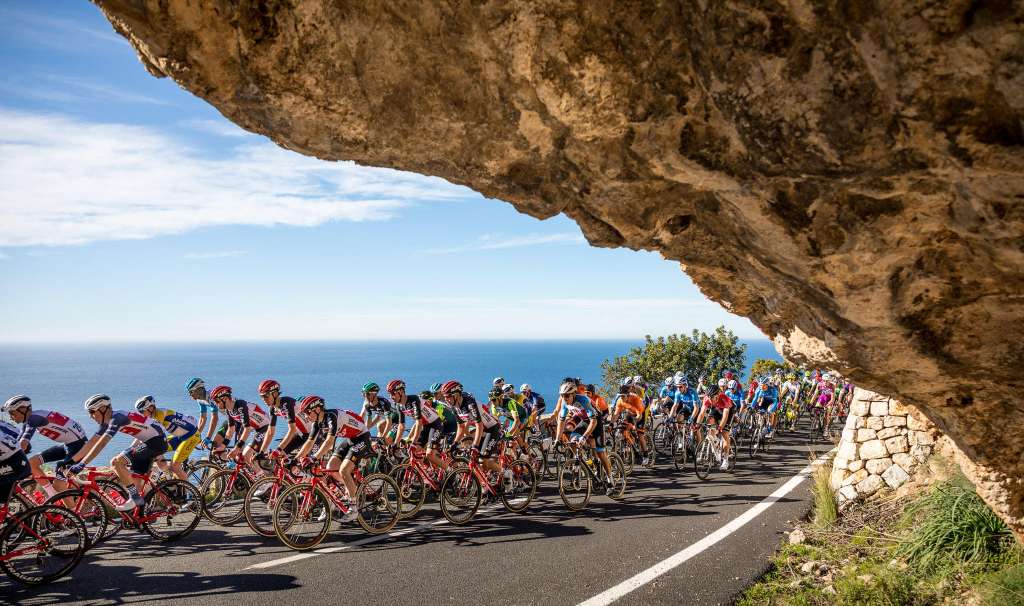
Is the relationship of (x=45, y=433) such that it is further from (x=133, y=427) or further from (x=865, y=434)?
(x=865, y=434)

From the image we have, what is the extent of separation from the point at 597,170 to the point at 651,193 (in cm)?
44

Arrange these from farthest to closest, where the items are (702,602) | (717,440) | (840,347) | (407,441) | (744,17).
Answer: (717,440), (407,441), (702,602), (840,347), (744,17)

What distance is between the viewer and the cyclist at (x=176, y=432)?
9031 mm

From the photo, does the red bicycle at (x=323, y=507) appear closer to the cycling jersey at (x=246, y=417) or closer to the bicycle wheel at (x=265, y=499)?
the bicycle wheel at (x=265, y=499)

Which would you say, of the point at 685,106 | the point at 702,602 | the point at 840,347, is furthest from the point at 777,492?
the point at 685,106

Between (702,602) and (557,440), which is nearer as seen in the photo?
(702,602)

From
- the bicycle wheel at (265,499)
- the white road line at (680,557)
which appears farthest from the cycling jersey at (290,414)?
the white road line at (680,557)

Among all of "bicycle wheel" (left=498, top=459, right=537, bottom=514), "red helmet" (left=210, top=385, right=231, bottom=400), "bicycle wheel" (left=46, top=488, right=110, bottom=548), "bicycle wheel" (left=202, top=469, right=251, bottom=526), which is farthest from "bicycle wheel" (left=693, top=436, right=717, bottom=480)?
"bicycle wheel" (left=46, top=488, right=110, bottom=548)

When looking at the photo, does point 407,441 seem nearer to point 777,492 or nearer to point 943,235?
point 777,492

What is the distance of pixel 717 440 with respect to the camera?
13055 millimetres

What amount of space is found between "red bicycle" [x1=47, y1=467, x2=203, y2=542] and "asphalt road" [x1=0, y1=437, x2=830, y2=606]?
243 mm

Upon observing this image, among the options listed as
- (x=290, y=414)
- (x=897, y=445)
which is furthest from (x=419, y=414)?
(x=897, y=445)

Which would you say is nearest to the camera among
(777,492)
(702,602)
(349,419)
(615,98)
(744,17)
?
(744,17)

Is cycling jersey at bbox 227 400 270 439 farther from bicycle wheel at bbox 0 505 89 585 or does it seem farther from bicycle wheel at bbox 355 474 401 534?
bicycle wheel at bbox 0 505 89 585
